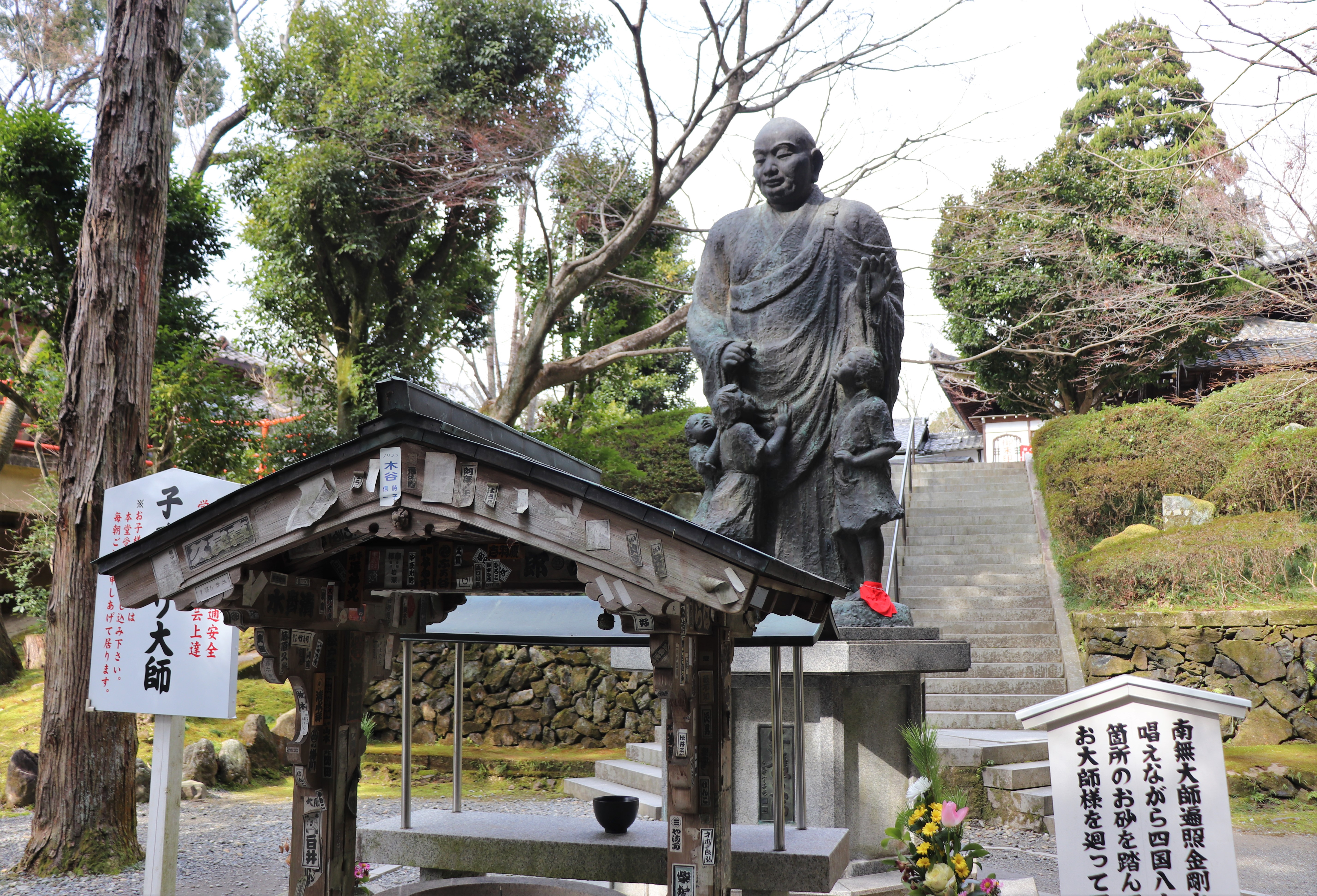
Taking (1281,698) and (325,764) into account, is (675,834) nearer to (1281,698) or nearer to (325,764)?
(325,764)

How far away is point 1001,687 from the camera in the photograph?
30.8ft

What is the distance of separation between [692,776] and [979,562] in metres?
10.5

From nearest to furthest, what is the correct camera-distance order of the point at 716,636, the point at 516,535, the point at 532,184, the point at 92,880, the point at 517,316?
the point at 516,535 → the point at 716,636 → the point at 92,880 → the point at 532,184 → the point at 517,316

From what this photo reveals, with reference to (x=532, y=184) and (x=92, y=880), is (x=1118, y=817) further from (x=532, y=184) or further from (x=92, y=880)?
(x=532, y=184)

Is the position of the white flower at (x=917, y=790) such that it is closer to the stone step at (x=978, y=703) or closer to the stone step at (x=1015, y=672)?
the stone step at (x=978, y=703)

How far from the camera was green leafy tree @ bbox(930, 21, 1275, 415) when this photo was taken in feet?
38.0

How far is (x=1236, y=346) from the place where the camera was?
19016 millimetres

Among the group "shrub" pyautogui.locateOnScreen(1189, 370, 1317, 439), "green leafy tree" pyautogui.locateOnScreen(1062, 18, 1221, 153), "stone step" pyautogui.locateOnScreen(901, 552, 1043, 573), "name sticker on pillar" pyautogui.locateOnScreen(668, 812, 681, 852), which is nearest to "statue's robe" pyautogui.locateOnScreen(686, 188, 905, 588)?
"name sticker on pillar" pyautogui.locateOnScreen(668, 812, 681, 852)

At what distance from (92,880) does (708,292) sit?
5802 mm

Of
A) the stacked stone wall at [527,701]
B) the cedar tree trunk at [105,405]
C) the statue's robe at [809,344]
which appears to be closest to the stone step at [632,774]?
the stacked stone wall at [527,701]

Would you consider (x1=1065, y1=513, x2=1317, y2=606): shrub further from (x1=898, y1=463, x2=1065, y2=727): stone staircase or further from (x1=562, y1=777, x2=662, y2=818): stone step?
(x1=562, y1=777, x2=662, y2=818): stone step

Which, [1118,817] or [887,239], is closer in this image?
[1118,817]

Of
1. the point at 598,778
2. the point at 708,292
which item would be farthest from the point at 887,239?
the point at 598,778

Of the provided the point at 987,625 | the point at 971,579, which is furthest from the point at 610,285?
the point at 987,625
